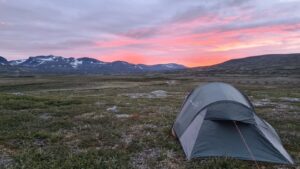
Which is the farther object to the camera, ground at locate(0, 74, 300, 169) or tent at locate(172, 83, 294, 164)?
tent at locate(172, 83, 294, 164)

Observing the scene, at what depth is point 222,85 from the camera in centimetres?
1545

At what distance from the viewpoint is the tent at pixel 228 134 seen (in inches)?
476

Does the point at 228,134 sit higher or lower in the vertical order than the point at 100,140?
higher

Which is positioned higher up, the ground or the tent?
the tent

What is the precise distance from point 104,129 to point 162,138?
389 centimetres

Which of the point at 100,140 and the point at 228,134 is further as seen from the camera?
the point at 100,140

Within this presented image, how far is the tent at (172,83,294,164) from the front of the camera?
39.7 ft

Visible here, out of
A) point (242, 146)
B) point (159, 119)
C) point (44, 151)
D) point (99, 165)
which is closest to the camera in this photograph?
point (99, 165)

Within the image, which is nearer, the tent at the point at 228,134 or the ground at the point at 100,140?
the ground at the point at 100,140

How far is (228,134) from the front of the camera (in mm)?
12562

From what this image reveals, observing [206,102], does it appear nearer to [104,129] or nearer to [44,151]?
[104,129]

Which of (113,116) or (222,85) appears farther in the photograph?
(113,116)

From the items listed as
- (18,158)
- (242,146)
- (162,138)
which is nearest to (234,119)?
(242,146)

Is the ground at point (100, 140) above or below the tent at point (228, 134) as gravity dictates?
below
